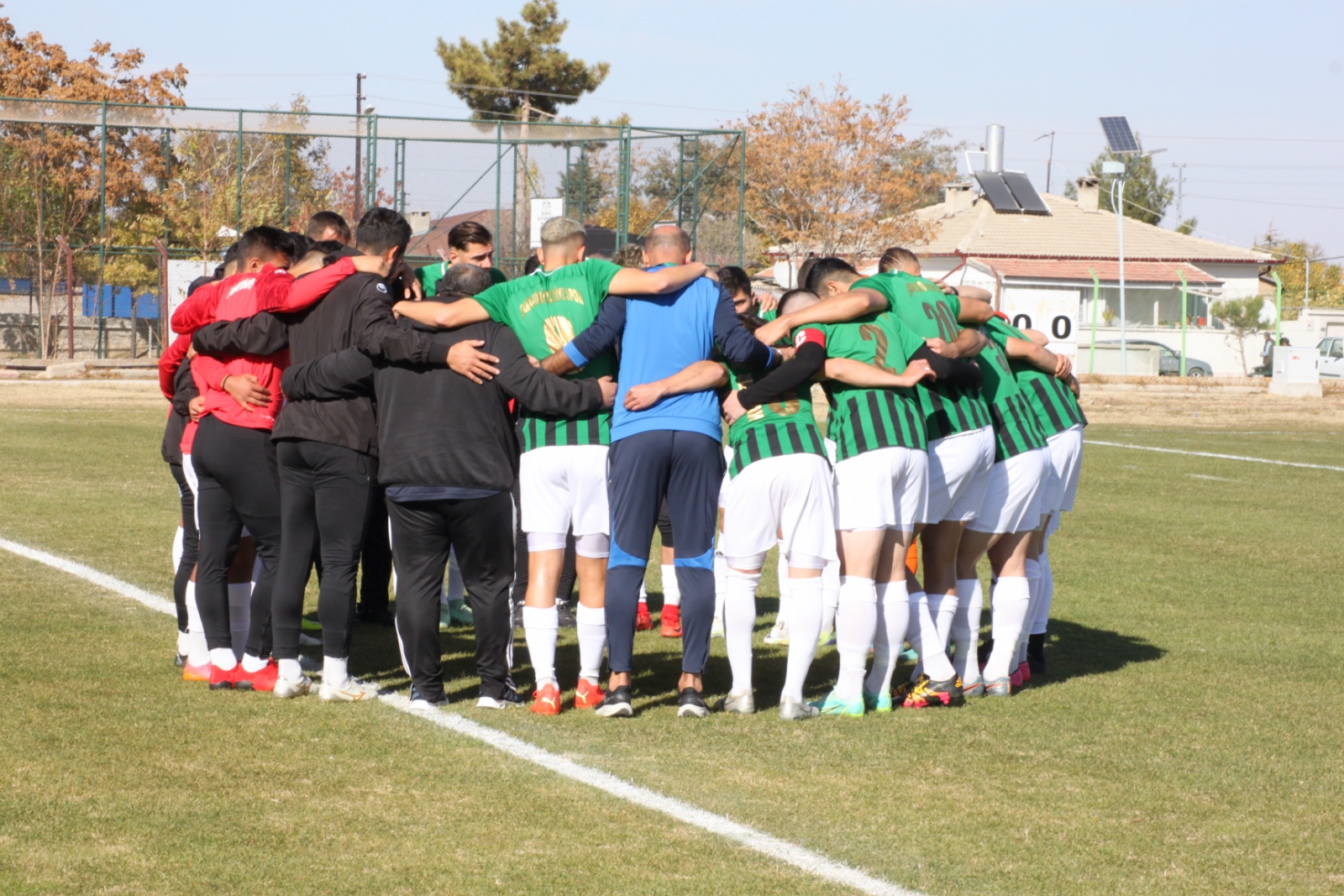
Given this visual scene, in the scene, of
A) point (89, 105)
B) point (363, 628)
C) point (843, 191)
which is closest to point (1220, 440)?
point (363, 628)

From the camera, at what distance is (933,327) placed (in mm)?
6086

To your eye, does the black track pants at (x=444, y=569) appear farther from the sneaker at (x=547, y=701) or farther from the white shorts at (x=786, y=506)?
the white shorts at (x=786, y=506)

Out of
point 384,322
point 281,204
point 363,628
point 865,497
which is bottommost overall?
point 363,628

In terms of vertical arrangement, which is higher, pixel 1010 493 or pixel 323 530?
pixel 1010 493

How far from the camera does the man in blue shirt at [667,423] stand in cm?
576

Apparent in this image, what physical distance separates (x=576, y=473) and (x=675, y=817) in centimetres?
174

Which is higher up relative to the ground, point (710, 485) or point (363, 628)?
point (710, 485)

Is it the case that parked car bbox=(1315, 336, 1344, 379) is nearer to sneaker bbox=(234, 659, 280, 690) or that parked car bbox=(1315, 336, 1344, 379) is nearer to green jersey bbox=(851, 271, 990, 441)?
green jersey bbox=(851, 271, 990, 441)

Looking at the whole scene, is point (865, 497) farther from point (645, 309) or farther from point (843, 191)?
point (843, 191)

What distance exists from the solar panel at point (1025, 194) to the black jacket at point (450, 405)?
57.0 m

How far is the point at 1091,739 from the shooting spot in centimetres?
580

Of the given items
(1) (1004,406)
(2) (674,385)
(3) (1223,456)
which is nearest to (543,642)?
(2) (674,385)

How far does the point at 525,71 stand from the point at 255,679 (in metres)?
44.6

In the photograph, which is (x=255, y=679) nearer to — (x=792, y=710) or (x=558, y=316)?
(x=558, y=316)
